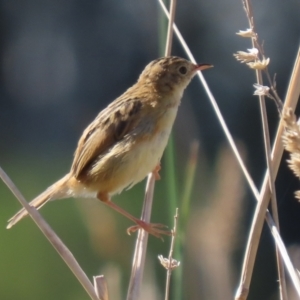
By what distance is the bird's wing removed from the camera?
135 inches

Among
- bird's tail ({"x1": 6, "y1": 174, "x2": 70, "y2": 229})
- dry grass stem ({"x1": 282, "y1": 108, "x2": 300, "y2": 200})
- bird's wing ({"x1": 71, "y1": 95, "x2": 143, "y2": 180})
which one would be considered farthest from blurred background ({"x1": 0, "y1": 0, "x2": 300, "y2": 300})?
dry grass stem ({"x1": 282, "y1": 108, "x2": 300, "y2": 200})

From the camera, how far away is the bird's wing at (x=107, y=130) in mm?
3424

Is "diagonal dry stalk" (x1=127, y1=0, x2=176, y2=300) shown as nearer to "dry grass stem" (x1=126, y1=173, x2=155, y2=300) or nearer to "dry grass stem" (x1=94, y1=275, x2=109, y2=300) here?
"dry grass stem" (x1=126, y1=173, x2=155, y2=300)

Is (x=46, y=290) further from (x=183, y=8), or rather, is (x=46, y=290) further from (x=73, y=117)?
(x=183, y=8)

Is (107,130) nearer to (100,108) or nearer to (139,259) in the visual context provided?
(139,259)

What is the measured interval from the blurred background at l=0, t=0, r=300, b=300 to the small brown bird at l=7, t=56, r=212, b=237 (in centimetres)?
56

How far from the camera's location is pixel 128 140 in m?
3.40

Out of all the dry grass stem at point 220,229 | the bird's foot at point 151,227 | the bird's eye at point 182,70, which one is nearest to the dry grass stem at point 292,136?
the bird's foot at point 151,227

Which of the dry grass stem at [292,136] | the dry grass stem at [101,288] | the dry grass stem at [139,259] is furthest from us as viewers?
the dry grass stem at [139,259]

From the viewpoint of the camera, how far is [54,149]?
10109 mm

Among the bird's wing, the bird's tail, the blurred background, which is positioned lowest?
the blurred background

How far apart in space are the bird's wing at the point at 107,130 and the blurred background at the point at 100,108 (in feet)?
2.11

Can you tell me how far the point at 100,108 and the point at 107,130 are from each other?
6729mm

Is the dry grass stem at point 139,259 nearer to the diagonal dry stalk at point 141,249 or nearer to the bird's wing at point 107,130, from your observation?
the diagonal dry stalk at point 141,249
